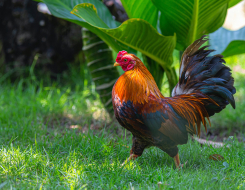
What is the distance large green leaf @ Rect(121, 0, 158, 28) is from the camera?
299 centimetres

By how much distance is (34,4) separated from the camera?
5.20 meters

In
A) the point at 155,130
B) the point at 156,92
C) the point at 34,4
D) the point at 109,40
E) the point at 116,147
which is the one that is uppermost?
the point at 34,4

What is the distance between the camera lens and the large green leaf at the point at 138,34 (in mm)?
2592

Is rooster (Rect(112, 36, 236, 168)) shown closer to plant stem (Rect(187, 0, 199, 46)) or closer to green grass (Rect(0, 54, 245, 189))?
green grass (Rect(0, 54, 245, 189))

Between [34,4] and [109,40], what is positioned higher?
[34,4]

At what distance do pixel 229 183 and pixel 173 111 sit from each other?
2.69 feet

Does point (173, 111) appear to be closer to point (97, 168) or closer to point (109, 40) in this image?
point (97, 168)

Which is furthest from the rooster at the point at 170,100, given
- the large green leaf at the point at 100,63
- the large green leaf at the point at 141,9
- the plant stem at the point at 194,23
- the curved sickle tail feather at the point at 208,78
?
the large green leaf at the point at 100,63

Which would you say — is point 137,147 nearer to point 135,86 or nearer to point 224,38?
point 135,86

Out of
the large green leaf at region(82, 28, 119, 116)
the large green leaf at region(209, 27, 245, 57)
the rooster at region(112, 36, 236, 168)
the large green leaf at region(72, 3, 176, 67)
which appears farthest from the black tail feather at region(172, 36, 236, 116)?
the large green leaf at region(82, 28, 119, 116)

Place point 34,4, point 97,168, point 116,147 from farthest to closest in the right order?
1. point 34,4
2. point 116,147
3. point 97,168

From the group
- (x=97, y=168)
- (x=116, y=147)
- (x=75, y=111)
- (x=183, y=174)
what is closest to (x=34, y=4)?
(x=75, y=111)

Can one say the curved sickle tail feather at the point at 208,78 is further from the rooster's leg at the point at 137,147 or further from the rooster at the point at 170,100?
the rooster's leg at the point at 137,147

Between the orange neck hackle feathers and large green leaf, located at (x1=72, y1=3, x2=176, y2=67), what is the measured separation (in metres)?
0.36
